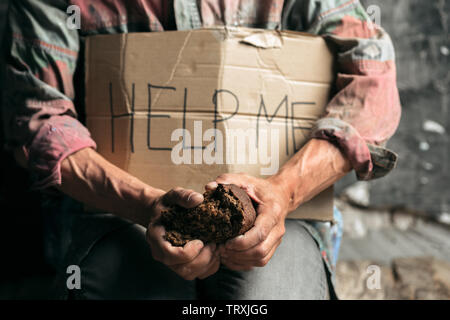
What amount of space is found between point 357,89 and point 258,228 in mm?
437

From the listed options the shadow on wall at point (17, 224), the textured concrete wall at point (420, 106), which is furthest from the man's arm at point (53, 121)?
the textured concrete wall at point (420, 106)

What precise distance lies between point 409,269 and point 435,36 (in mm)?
951

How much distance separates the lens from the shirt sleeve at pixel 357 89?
84 cm

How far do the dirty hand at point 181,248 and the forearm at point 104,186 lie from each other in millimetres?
77

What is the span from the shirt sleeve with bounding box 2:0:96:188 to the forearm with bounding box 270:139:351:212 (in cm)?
46

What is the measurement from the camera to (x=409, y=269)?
139 centimetres

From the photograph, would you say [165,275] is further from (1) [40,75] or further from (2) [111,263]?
(1) [40,75]

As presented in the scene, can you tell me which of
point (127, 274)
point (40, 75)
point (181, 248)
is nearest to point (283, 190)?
point (181, 248)

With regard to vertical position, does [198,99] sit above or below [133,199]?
above

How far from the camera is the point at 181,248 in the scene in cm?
64

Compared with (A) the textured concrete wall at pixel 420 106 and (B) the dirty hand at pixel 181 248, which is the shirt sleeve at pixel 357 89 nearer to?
(B) the dirty hand at pixel 181 248
